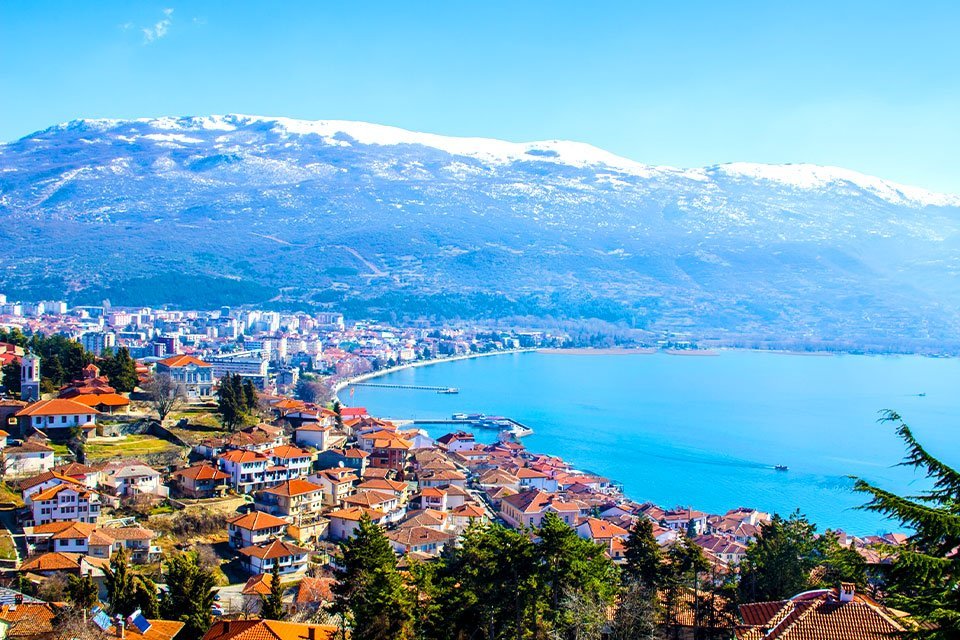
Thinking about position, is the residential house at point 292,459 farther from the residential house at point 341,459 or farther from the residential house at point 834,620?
the residential house at point 834,620

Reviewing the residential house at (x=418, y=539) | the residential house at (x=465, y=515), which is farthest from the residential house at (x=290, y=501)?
the residential house at (x=465, y=515)

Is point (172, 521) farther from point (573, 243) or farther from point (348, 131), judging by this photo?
point (348, 131)

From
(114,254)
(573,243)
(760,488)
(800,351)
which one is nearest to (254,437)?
(760,488)

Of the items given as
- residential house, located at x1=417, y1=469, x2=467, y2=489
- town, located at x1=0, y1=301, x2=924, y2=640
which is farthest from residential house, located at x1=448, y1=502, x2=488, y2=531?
residential house, located at x1=417, y1=469, x2=467, y2=489

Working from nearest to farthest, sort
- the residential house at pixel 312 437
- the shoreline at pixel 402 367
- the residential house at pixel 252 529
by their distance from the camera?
1. the residential house at pixel 252 529
2. the residential house at pixel 312 437
3. the shoreline at pixel 402 367

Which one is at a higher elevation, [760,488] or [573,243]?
[573,243]

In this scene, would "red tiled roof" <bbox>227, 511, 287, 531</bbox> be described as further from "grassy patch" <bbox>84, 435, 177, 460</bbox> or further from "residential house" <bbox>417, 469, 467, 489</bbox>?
"residential house" <bbox>417, 469, 467, 489</bbox>
